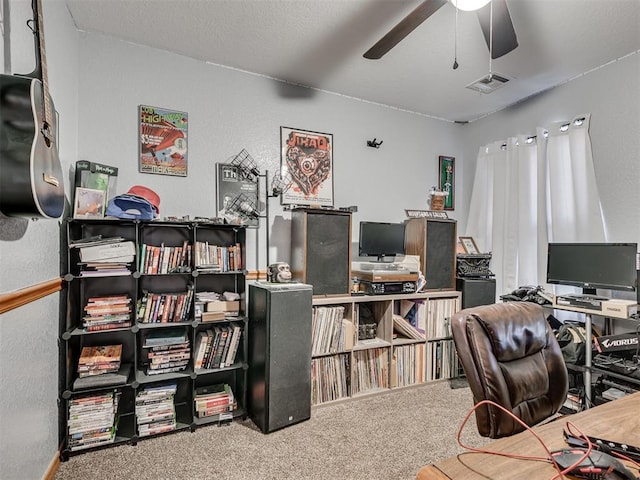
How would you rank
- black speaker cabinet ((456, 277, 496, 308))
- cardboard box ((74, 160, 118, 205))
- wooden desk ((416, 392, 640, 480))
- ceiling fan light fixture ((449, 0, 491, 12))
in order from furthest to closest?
1. black speaker cabinet ((456, 277, 496, 308))
2. cardboard box ((74, 160, 118, 205))
3. ceiling fan light fixture ((449, 0, 491, 12))
4. wooden desk ((416, 392, 640, 480))

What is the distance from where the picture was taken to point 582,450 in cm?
83

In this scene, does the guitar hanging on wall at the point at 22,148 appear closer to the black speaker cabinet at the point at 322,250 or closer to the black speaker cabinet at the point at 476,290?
the black speaker cabinet at the point at 322,250

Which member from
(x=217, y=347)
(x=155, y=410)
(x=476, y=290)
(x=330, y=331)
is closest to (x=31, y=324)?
(x=155, y=410)

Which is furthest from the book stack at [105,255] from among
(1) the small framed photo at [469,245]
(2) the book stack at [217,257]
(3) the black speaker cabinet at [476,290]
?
(1) the small framed photo at [469,245]

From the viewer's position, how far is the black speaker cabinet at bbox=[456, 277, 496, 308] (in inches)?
129

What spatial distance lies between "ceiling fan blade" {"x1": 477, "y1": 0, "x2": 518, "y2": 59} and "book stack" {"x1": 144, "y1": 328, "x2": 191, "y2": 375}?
8.33 feet

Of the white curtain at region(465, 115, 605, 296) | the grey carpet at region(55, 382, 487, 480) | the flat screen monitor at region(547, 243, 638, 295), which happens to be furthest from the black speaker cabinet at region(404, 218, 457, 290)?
the grey carpet at region(55, 382, 487, 480)

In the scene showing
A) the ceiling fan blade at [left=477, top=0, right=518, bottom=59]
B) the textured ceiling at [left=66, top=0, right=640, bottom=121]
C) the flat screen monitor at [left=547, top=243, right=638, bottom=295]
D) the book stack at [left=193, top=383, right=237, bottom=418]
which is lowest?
the book stack at [left=193, top=383, right=237, bottom=418]

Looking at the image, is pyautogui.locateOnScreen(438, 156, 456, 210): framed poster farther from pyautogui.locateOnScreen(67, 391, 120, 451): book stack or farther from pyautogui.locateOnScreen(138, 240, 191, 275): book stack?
pyautogui.locateOnScreen(67, 391, 120, 451): book stack

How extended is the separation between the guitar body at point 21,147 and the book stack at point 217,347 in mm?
1374

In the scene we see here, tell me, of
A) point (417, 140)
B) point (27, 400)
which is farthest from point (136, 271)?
point (417, 140)

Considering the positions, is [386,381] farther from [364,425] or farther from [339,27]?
[339,27]

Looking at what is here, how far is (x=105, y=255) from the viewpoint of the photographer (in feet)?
7.07

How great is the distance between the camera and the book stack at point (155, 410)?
2.21 m
